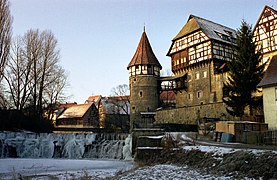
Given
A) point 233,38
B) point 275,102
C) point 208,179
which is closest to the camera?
point 208,179

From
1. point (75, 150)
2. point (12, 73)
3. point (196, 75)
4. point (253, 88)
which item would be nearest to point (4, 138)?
point (75, 150)

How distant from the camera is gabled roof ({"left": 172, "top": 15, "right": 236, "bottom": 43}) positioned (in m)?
40.8

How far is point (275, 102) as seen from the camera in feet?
75.5

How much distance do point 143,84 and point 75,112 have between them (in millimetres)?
24259

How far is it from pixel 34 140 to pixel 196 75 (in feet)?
74.4

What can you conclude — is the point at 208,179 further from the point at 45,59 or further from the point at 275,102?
the point at 45,59

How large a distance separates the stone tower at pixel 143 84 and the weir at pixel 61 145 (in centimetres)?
1600

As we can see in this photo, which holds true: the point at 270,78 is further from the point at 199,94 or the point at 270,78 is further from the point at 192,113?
the point at 199,94

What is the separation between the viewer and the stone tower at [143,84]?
1759 inches

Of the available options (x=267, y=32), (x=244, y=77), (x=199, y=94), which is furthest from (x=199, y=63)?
(x=244, y=77)

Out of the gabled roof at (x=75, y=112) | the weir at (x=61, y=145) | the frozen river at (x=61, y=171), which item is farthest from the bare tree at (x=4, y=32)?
the gabled roof at (x=75, y=112)

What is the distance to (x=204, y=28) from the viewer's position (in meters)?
41.1

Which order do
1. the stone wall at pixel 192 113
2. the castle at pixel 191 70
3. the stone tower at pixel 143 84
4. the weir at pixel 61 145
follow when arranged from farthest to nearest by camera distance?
the stone tower at pixel 143 84 → the castle at pixel 191 70 → the stone wall at pixel 192 113 → the weir at pixel 61 145

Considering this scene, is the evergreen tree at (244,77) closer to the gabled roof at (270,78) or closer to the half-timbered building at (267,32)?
the gabled roof at (270,78)
